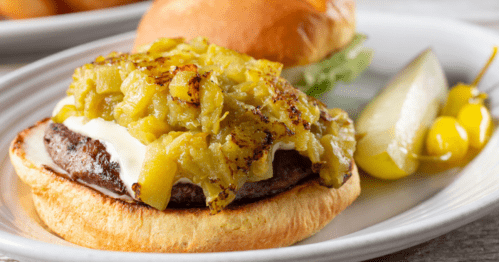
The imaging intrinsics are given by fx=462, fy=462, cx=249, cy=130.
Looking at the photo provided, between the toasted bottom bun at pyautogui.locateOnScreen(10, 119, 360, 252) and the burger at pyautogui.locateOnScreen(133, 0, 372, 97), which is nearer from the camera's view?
the toasted bottom bun at pyautogui.locateOnScreen(10, 119, 360, 252)

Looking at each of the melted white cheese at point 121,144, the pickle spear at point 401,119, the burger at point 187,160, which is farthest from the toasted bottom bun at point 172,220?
the pickle spear at point 401,119

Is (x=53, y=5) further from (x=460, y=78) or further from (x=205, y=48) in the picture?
(x=460, y=78)

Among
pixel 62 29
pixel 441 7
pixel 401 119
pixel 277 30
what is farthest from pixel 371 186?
pixel 441 7

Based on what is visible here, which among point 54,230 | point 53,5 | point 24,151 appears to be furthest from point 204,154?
point 53,5

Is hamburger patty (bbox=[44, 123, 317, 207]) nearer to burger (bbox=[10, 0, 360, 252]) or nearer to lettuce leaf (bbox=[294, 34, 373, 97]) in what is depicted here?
burger (bbox=[10, 0, 360, 252])

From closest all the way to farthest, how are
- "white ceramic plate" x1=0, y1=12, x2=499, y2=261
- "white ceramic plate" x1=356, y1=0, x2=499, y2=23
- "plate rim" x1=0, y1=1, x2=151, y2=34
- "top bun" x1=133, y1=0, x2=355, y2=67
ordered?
1. "white ceramic plate" x1=0, y1=12, x2=499, y2=261
2. "top bun" x1=133, y1=0, x2=355, y2=67
3. "plate rim" x1=0, y1=1, x2=151, y2=34
4. "white ceramic plate" x1=356, y1=0, x2=499, y2=23

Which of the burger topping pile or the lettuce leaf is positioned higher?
the burger topping pile

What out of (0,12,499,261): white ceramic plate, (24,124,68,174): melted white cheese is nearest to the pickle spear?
(0,12,499,261): white ceramic plate
